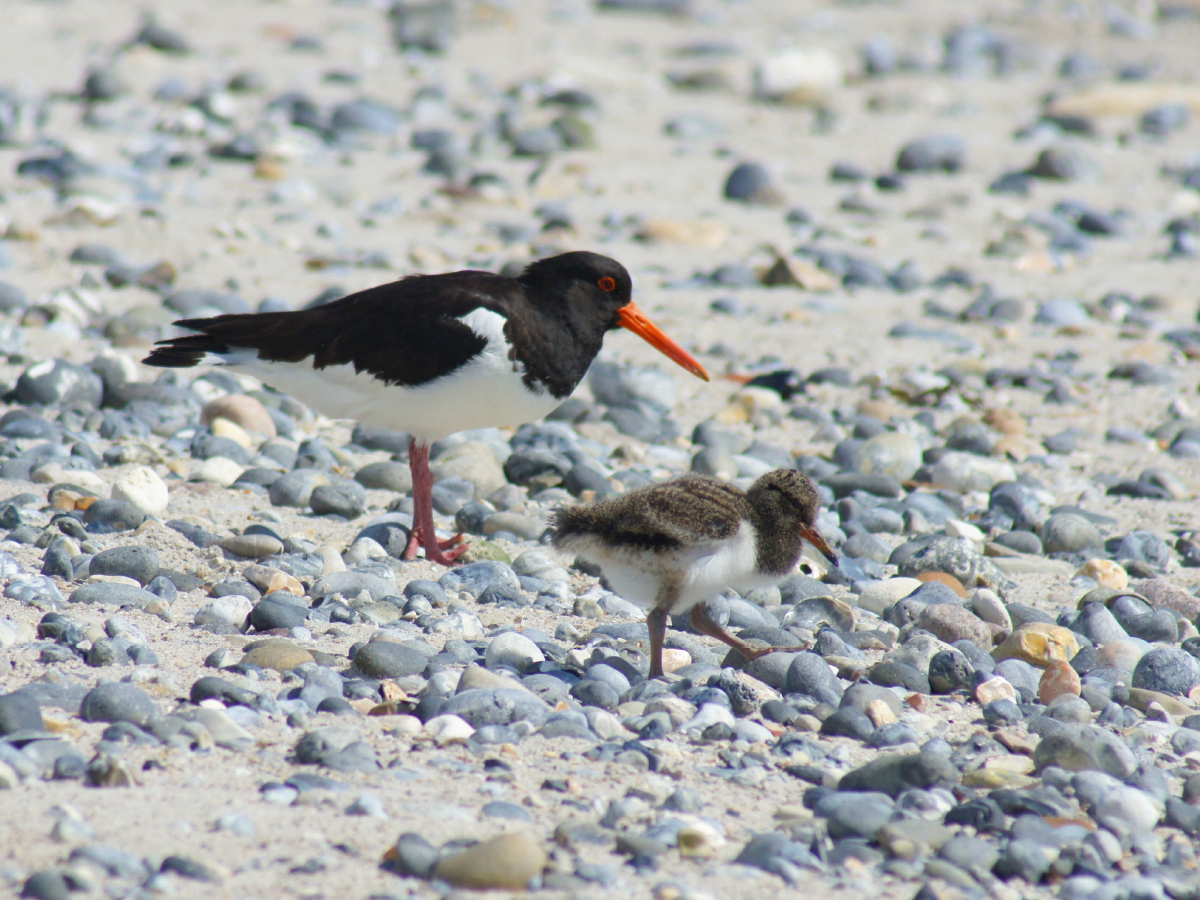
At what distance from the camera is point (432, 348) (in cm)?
505

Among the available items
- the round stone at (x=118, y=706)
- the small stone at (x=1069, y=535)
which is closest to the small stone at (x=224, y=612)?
the round stone at (x=118, y=706)

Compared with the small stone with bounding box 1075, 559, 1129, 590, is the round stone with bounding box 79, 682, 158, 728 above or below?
Answer: above

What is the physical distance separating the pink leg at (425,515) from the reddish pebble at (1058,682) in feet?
6.97

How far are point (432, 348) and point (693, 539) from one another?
1.55 m

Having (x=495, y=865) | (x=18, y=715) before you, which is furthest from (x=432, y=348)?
(x=495, y=865)

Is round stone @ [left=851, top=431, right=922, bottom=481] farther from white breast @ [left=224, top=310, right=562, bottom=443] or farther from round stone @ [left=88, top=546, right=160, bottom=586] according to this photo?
round stone @ [left=88, top=546, right=160, bottom=586]

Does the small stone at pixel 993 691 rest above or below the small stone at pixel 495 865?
below

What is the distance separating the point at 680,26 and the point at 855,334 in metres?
10.0

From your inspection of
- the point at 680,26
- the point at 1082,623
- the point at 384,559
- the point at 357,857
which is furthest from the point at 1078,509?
the point at 680,26

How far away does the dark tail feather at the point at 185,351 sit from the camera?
5395 mm

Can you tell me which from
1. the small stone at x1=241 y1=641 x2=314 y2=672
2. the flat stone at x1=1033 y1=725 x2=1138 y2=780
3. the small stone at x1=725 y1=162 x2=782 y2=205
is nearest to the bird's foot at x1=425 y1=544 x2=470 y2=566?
the small stone at x1=241 y1=641 x2=314 y2=672

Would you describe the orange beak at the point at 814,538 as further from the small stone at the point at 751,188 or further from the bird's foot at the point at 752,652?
the small stone at the point at 751,188

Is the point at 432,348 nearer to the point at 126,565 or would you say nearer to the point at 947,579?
the point at 126,565

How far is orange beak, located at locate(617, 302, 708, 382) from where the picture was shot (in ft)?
18.4
